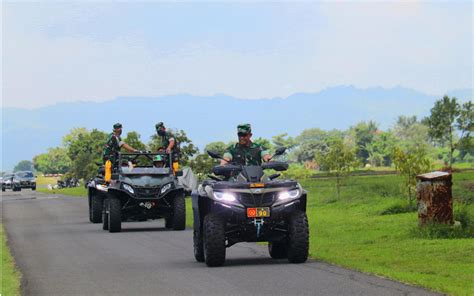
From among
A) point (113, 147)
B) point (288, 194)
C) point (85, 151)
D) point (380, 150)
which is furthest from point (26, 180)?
point (380, 150)

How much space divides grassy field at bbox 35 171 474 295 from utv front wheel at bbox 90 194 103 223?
2837mm

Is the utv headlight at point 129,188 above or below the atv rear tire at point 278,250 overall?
above

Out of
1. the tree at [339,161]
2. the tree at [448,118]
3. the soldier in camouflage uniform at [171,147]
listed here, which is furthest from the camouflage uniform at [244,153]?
the tree at [448,118]

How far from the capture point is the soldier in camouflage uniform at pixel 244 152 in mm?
17078

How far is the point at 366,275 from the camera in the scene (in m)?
13.9

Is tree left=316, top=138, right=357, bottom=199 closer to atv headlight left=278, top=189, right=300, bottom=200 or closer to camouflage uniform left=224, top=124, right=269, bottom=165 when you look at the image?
camouflage uniform left=224, top=124, right=269, bottom=165

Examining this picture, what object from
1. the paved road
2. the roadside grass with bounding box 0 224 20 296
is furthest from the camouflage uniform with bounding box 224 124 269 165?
the roadside grass with bounding box 0 224 20 296

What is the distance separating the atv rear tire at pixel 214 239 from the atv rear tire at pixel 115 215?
34.1ft

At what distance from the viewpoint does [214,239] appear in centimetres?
1576

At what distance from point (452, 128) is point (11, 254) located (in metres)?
71.7

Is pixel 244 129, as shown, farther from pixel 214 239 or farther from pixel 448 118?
pixel 448 118

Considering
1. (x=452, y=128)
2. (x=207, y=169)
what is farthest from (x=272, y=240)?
(x=452, y=128)

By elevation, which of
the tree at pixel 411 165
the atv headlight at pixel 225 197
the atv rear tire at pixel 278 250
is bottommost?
the atv rear tire at pixel 278 250

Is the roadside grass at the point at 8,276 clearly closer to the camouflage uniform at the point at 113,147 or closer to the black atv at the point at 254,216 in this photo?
the black atv at the point at 254,216
